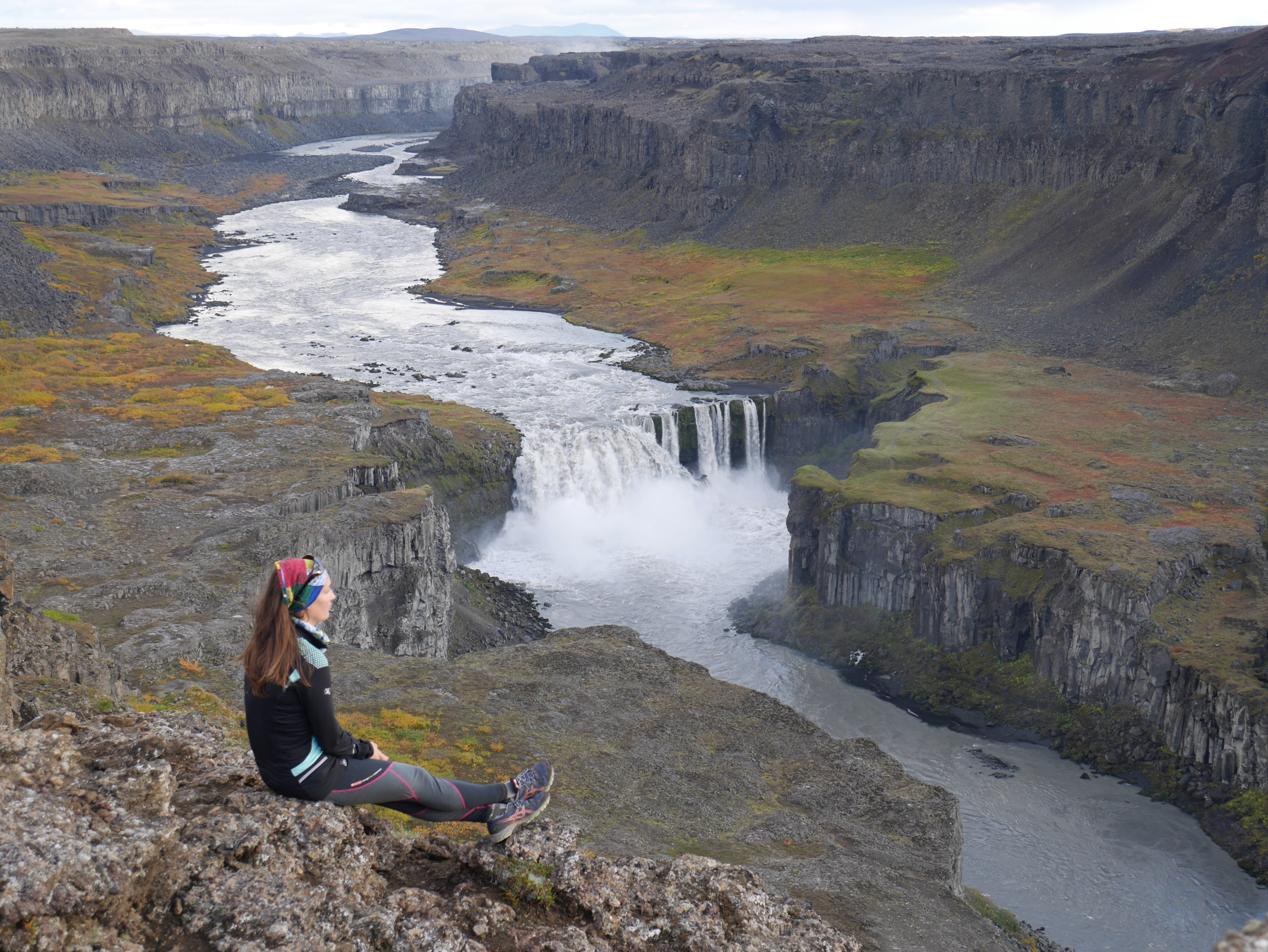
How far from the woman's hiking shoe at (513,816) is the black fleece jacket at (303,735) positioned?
180cm

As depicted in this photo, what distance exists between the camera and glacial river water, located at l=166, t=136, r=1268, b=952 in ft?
114

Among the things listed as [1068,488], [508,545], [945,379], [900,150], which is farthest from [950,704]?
[900,150]

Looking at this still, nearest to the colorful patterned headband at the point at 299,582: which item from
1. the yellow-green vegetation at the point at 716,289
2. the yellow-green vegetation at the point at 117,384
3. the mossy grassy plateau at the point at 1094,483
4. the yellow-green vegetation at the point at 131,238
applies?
the mossy grassy plateau at the point at 1094,483

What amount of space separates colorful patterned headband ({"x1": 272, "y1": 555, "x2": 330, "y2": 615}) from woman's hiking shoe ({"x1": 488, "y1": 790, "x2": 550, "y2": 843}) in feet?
11.6

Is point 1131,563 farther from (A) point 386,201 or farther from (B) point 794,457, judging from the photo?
(A) point 386,201

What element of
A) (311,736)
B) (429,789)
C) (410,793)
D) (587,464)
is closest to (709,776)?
(429,789)

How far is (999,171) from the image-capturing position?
389 ft

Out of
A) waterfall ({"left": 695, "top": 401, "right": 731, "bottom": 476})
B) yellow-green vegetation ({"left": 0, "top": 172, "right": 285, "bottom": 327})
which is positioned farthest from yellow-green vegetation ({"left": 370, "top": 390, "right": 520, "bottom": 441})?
yellow-green vegetation ({"left": 0, "top": 172, "right": 285, "bottom": 327})

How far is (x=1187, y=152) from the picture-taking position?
97.5m

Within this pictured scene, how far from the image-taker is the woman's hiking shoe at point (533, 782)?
1336 cm

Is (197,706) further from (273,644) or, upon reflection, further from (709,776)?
(273,644)

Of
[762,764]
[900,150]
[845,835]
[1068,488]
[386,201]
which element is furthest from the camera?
[386,201]

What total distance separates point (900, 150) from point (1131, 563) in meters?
93.8

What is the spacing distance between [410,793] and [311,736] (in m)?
1.33
